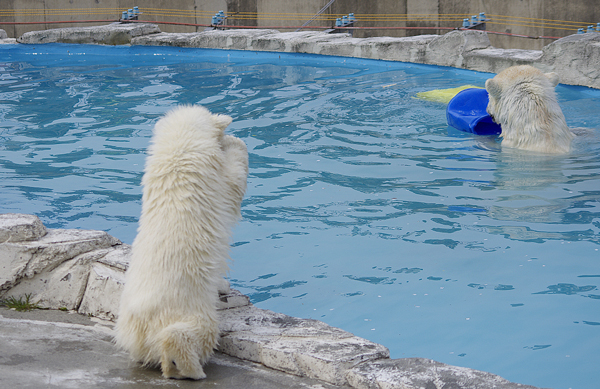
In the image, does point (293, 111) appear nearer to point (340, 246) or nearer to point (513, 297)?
point (340, 246)

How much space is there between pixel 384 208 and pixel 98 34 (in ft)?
44.5

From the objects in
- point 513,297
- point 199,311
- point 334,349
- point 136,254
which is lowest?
point 513,297

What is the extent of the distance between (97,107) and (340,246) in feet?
20.4

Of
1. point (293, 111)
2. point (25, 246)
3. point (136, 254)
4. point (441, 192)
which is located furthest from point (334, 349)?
point (293, 111)

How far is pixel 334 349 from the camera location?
2432 mm

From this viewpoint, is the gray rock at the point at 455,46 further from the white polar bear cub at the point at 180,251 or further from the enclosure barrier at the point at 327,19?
the white polar bear cub at the point at 180,251

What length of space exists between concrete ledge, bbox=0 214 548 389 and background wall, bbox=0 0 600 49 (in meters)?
13.0

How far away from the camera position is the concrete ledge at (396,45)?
9.10 m

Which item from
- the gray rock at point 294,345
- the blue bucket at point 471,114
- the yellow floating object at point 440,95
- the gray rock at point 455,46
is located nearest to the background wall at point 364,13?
the gray rock at point 455,46

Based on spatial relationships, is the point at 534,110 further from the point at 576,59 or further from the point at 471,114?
the point at 576,59

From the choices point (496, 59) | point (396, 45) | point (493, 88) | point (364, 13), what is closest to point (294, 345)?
point (493, 88)

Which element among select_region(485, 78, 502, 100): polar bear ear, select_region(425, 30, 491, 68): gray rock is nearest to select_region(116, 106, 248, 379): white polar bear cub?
select_region(485, 78, 502, 100): polar bear ear

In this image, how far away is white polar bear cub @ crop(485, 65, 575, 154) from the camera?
5996 millimetres

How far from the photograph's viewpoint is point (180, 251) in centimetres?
237
